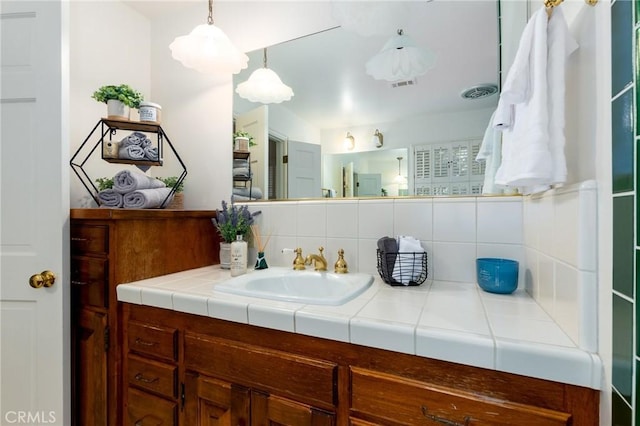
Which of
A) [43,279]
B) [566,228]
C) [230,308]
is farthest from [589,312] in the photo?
[43,279]

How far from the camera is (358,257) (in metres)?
1.26

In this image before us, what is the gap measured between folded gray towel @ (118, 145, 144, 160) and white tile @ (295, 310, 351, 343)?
120cm

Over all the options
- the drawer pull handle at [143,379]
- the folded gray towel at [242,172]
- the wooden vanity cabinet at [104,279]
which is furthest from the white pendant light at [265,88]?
the drawer pull handle at [143,379]

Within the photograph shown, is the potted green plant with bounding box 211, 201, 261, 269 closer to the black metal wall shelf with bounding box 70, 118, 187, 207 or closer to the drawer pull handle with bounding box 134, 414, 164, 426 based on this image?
the black metal wall shelf with bounding box 70, 118, 187, 207

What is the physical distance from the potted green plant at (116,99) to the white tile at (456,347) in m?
1.63

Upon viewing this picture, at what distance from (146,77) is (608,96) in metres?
2.21

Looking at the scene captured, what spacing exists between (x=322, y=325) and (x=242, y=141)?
1.16m

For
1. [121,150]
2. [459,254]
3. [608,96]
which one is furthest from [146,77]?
[608,96]

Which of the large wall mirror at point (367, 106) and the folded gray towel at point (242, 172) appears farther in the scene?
the folded gray towel at point (242, 172)

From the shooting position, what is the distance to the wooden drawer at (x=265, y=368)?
74 centimetres

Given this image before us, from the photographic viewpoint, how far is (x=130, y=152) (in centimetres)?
140

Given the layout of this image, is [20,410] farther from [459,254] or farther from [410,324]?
[459,254]

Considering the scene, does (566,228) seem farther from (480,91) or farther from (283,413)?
(283,413)

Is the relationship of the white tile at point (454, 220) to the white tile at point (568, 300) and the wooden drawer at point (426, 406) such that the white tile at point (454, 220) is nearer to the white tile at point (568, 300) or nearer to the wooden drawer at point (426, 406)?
the white tile at point (568, 300)
